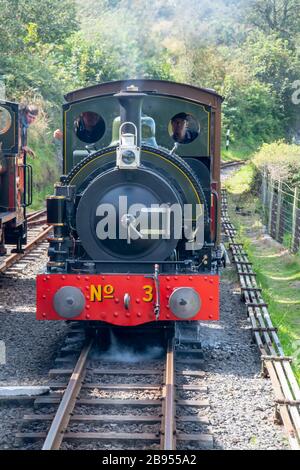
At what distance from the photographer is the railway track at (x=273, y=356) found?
556 cm

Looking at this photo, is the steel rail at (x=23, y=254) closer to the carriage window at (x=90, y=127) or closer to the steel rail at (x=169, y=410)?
the carriage window at (x=90, y=127)

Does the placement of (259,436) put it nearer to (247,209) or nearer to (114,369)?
(114,369)

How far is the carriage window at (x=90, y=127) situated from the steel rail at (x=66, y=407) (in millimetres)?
2334

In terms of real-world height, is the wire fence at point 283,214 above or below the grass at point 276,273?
above

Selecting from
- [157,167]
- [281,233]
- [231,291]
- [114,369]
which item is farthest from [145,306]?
[281,233]

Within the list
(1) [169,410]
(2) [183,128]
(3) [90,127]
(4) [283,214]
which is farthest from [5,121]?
(4) [283,214]

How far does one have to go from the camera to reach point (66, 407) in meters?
5.59

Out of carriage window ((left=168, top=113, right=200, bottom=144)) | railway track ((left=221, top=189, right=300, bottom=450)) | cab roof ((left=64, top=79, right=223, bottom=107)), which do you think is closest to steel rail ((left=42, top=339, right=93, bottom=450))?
railway track ((left=221, top=189, right=300, bottom=450))

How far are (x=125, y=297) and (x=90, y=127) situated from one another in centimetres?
207

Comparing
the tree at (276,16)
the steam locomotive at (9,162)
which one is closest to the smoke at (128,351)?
the steam locomotive at (9,162)

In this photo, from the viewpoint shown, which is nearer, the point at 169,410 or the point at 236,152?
the point at 169,410

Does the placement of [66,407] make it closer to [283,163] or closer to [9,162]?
[9,162]
